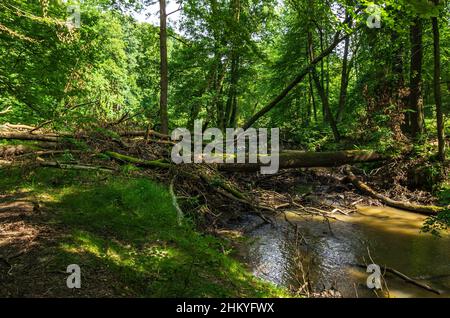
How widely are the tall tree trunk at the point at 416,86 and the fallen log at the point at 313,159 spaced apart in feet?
5.81

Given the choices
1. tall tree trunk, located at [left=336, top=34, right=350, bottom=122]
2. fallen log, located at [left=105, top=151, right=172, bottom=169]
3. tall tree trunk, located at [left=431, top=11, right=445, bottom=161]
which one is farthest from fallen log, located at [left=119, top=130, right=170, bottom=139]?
tall tree trunk, located at [left=336, top=34, right=350, bottom=122]

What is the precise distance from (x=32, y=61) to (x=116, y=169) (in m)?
4.26

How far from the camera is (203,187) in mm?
8062

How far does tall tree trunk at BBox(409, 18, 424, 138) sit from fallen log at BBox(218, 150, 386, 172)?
1.77 metres

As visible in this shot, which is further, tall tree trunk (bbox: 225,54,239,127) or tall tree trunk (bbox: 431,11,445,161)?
tall tree trunk (bbox: 225,54,239,127)

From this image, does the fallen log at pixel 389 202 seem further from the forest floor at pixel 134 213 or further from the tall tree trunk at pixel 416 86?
the tall tree trunk at pixel 416 86

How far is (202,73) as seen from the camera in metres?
17.1

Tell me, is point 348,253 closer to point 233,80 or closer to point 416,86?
point 416,86

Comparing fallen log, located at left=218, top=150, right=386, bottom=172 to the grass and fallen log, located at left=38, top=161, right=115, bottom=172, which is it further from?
the grass

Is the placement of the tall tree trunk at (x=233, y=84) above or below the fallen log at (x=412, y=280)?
above

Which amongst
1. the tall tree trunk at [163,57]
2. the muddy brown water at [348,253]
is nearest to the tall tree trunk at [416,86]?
the muddy brown water at [348,253]

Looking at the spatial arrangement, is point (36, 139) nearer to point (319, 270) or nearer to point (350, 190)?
point (319, 270)

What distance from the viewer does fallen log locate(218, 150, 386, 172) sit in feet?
32.2

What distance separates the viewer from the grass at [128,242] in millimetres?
3666
